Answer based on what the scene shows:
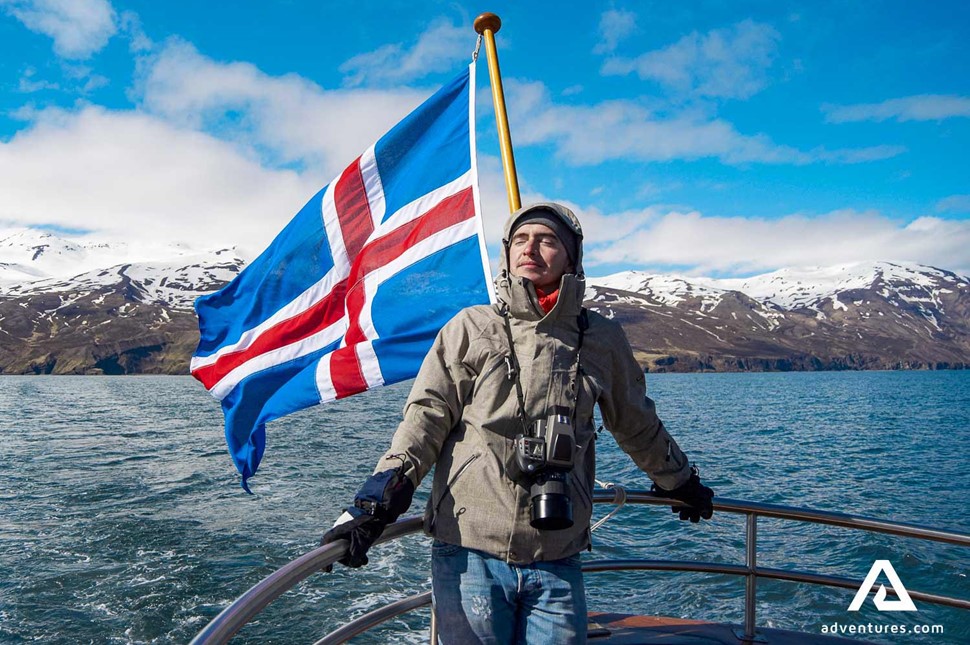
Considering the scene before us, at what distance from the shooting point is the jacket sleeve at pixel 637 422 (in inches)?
124

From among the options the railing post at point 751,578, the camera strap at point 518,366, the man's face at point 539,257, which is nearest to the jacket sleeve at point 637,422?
the camera strap at point 518,366

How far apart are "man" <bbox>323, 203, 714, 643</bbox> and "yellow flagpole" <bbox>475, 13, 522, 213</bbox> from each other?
168 cm

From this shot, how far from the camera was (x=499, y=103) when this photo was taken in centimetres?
522

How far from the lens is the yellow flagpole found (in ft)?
15.9

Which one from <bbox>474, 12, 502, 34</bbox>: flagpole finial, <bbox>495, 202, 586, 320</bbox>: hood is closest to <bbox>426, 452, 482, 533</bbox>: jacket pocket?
<bbox>495, 202, 586, 320</bbox>: hood

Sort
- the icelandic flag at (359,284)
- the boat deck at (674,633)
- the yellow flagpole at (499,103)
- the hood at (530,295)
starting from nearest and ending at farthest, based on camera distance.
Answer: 1. the hood at (530,295)
2. the boat deck at (674,633)
3. the yellow flagpole at (499,103)
4. the icelandic flag at (359,284)

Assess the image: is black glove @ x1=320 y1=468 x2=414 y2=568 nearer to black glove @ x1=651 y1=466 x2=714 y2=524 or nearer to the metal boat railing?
the metal boat railing

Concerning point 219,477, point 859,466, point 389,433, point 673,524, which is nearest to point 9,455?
point 219,477

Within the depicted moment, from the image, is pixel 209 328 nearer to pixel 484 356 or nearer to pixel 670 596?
pixel 484 356

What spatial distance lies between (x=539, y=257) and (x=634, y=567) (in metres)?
2.16

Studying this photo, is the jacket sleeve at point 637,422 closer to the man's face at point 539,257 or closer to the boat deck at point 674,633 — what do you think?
the man's face at point 539,257

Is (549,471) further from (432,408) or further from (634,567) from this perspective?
(634,567)

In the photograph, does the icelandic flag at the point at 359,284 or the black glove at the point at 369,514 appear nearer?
the black glove at the point at 369,514

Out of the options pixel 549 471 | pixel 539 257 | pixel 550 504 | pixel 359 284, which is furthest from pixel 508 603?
pixel 359 284
